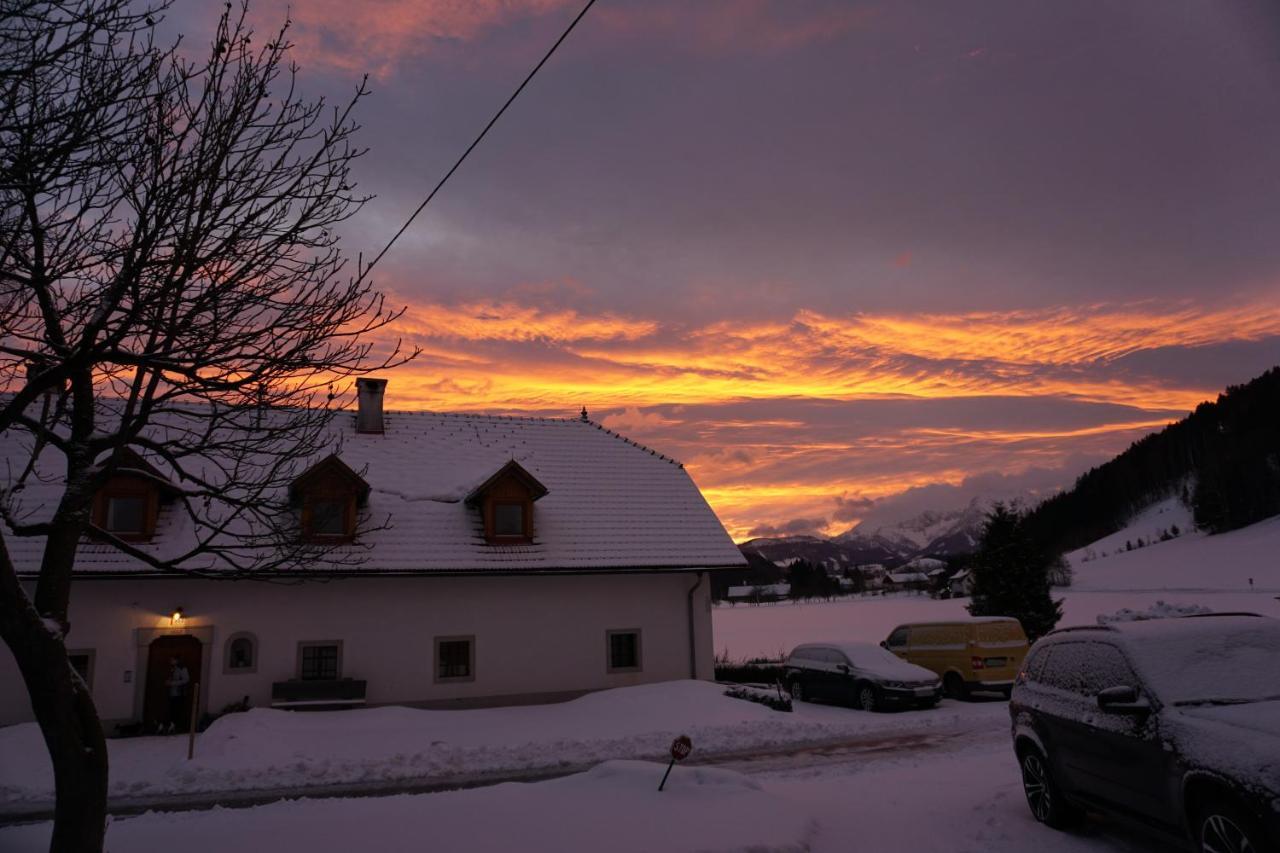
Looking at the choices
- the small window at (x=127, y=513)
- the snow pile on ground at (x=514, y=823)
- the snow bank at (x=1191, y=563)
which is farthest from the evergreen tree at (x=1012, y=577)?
the snow bank at (x=1191, y=563)

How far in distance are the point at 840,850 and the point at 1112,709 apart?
2.91 metres

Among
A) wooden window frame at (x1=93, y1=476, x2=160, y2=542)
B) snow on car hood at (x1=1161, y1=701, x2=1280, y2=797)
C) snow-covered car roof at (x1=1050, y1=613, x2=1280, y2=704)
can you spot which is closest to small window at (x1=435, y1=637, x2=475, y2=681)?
wooden window frame at (x1=93, y1=476, x2=160, y2=542)

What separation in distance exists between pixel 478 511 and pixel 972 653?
44.7 feet

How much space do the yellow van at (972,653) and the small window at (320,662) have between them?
50.6ft

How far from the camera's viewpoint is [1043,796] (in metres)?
8.80

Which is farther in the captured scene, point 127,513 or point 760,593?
point 760,593

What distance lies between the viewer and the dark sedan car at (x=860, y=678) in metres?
20.2

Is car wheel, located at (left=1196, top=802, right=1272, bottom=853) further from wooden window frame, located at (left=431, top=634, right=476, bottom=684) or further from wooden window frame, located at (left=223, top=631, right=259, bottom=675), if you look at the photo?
wooden window frame, located at (left=223, top=631, right=259, bottom=675)

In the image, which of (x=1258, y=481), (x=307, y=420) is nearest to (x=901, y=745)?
(x=307, y=420)

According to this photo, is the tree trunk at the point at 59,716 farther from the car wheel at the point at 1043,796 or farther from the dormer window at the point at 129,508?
the dormer window at the point at 129,508

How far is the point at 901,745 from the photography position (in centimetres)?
1566

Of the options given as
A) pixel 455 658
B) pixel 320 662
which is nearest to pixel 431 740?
pixel 455 658

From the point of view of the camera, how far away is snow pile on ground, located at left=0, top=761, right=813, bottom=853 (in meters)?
7.64

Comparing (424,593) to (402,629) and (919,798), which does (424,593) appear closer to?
(402,629)
